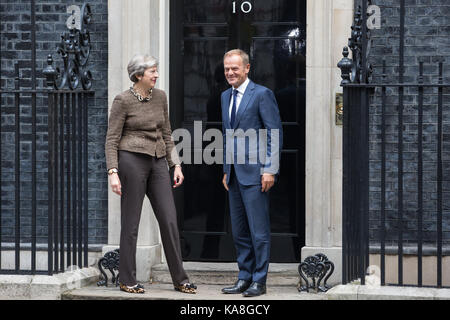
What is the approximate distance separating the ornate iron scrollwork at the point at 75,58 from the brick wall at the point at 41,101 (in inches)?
6.8

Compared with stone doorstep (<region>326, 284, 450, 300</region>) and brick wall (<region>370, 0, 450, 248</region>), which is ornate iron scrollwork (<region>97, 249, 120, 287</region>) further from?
brick wall (<region>370, 0, 450, 248</region>)

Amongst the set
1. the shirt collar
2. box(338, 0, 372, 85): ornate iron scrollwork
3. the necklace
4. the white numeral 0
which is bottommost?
A: the necklace

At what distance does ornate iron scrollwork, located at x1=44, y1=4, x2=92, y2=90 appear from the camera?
711cm

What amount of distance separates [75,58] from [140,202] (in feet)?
4.91

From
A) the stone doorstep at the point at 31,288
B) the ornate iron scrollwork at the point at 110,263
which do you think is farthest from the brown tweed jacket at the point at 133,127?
the ornate iron scrollwork at the point at 110,263

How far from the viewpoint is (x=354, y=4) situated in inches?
299

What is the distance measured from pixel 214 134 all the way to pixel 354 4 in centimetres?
172

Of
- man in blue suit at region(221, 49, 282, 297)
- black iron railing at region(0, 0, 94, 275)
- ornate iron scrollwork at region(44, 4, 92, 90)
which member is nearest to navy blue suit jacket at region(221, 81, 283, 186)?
man in blue suit at region(221, 49, 282, 297)

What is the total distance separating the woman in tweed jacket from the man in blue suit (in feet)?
1.65

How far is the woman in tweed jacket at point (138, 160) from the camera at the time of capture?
6609 millimetres

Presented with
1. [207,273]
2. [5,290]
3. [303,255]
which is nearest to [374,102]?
[303,255]

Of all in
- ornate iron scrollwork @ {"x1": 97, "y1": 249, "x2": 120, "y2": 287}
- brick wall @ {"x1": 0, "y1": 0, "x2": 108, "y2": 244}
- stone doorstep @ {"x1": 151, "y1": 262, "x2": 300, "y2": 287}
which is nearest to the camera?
ornate iron scrollwork @ {"x1": 97, "y1": 249, "x2": 120, "y2": 287}

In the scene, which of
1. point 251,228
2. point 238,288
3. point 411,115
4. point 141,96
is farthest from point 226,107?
point 411,115

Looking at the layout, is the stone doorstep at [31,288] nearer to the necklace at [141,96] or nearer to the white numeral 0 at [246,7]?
the necklace at [141,96]
